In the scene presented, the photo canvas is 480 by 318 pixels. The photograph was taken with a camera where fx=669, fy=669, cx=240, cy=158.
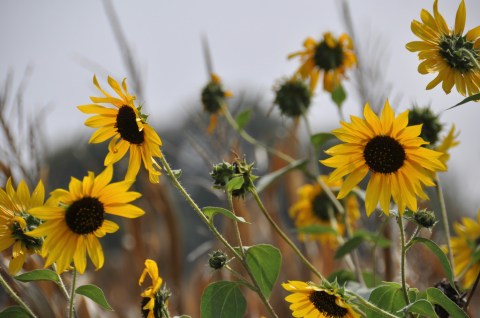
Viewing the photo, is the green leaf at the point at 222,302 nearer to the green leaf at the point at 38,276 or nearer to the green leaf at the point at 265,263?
the green leaf at the point at 265,263

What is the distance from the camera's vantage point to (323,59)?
1392mm

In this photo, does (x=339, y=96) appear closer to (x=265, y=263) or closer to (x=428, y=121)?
(x=428, y=121)

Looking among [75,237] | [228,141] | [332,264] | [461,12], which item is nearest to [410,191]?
[461,12]

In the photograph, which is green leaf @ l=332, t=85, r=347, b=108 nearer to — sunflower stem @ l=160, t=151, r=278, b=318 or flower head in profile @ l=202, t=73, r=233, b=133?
flower head in profile @ l=202, t=73, r=233, b=133

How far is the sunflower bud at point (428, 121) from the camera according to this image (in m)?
0.97

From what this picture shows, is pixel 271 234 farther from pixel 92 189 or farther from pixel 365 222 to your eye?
pixel 92 189

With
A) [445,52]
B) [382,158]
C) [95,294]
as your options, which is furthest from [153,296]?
[445,52]

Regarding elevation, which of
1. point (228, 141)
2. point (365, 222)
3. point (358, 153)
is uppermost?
point (358, 153)

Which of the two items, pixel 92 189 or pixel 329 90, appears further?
pixel 329 90

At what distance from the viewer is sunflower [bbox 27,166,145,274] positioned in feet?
2.15

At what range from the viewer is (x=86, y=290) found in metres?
0.69

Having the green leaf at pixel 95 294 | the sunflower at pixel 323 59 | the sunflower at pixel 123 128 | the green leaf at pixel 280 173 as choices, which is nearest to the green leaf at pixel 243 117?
the green leaf at pixel 280 173

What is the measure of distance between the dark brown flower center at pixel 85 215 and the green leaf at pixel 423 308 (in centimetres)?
31

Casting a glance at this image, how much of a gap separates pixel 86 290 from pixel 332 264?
1.09m
